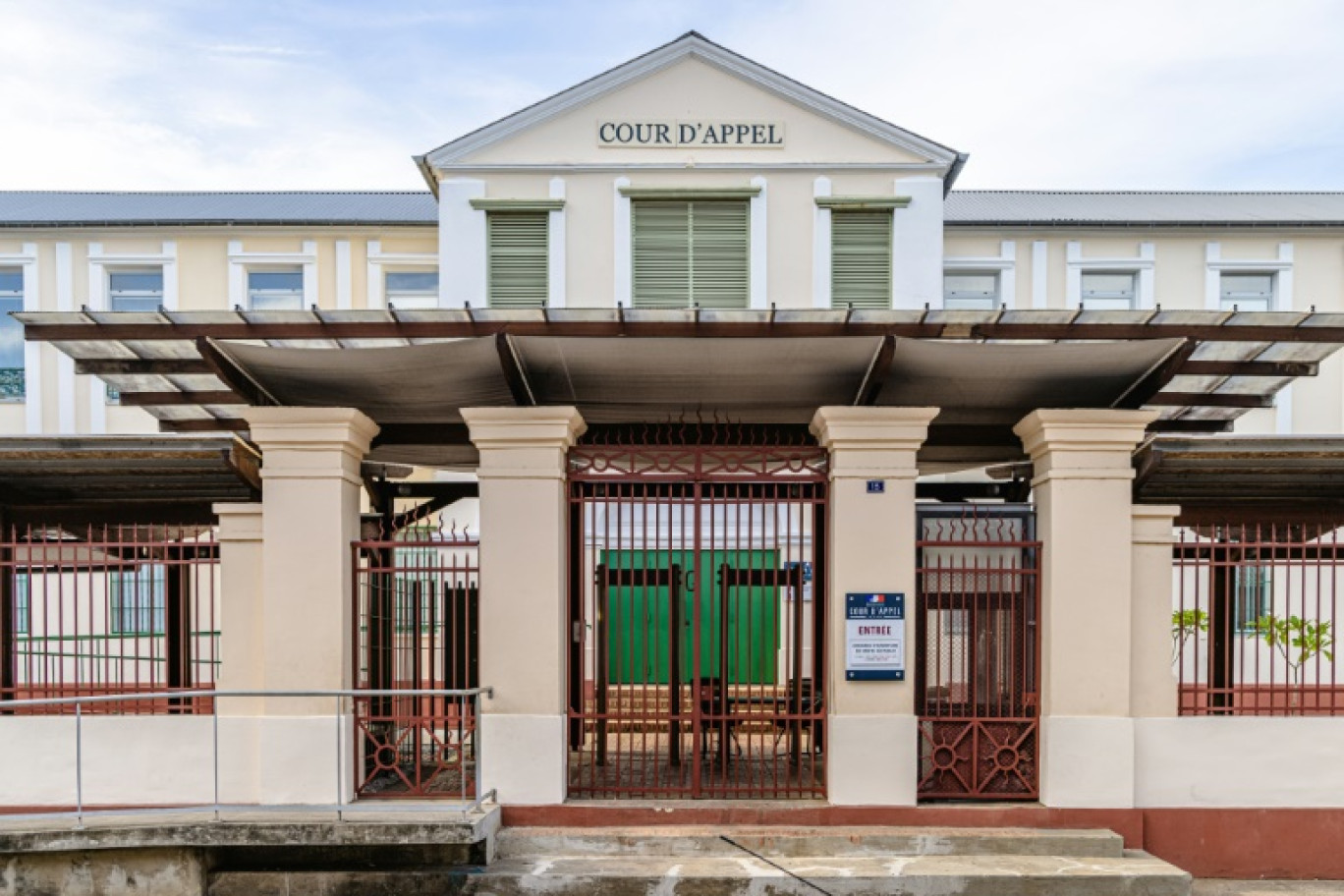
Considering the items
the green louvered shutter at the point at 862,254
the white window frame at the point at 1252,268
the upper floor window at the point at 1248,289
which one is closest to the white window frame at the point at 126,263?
the green louvered shutter at the point at 862,254

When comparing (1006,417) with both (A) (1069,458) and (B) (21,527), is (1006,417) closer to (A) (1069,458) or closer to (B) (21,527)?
(A) (1069,458)

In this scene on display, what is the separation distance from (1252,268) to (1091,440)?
46.8ft

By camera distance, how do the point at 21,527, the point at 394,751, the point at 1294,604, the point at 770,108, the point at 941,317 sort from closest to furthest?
1. the point at 941,317
2. the point at 394,751
3. the point at 21,527
4. the point at 1294,604
5. the point at 770,108

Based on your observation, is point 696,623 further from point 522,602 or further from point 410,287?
point 410,287

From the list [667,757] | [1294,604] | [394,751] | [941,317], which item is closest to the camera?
[941,317]

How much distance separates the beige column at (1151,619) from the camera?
7465mm

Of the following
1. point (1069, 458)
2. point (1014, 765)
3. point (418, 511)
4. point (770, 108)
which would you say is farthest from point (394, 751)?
point (770, 108)

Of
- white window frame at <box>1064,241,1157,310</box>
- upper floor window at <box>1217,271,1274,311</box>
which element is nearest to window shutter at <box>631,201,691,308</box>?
white window frame at <box>1064,241,1157,310</box>

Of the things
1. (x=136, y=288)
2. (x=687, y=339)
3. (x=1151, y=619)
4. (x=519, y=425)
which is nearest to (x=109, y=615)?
(x=519, y=425)

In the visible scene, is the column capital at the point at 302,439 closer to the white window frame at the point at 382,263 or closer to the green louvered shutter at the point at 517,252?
the green louvered shutter at the point at 517,252

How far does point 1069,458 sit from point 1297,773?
9.71 feet

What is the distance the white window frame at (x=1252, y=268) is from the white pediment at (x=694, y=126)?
604 cm

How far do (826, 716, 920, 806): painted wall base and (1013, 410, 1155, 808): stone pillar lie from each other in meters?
1.04

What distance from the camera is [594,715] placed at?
24.2 ft
